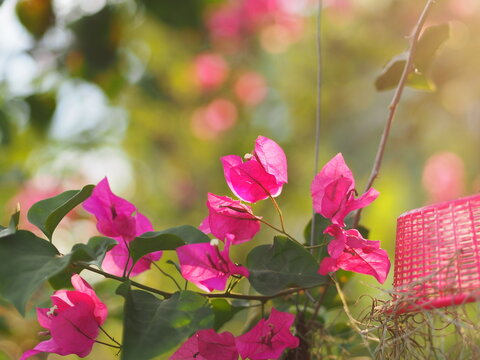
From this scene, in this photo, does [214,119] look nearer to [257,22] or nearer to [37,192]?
[257,22]

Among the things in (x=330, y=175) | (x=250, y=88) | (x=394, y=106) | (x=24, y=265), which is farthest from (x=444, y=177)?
(x=24, y=265)

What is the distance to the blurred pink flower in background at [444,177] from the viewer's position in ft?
5.49

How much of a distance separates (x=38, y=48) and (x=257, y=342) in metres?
0.88

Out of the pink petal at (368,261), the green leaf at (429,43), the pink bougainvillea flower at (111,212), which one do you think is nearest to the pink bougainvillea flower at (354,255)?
the pink petal at (368,261)

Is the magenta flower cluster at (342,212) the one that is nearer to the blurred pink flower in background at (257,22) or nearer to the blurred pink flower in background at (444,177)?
the blurred pink flower in background at (444,177)

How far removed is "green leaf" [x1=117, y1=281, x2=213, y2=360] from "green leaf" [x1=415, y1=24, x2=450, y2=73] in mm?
320

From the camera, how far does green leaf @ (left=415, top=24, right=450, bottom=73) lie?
596mm

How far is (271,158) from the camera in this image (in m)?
0.46

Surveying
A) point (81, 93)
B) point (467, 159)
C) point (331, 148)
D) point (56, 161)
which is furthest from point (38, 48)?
→ point (467, 159)

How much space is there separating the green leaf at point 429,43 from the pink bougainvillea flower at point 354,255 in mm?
244

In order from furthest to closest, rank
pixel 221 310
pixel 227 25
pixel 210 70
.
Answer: pixel 210 70
pixel 227 25
pixel 221 310

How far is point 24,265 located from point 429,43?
409 mm

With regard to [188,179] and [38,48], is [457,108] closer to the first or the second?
[188,179]

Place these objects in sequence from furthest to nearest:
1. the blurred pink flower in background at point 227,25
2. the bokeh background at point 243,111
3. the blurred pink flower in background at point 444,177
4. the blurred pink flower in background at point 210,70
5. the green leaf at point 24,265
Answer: the blurred pink flower in background at point 210,70 < the blurred pink flower in background at point 227,25 < the blurred pink flower in background at point 444,177 < the bokeh background at point 243,111 < the green leaf at point 24,265
